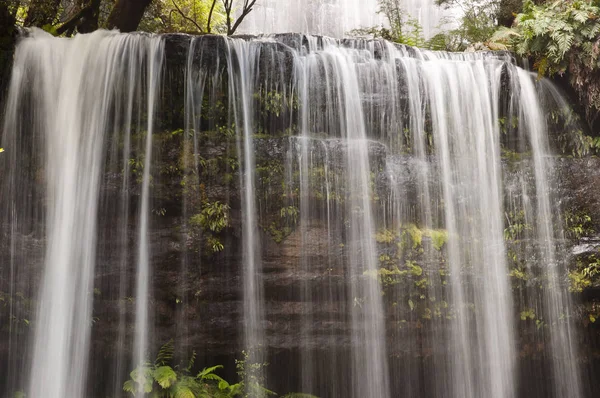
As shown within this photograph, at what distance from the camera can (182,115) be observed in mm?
7984

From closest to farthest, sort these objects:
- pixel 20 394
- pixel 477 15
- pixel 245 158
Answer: pixel 20 394 < pixel 245 158 < pixel 477 15

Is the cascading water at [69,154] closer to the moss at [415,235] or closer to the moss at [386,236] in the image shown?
the moss at [386,236]

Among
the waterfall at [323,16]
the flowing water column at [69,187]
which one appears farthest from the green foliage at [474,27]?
the flowing water column at [69,187]

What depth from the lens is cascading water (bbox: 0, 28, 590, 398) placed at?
7379 mm

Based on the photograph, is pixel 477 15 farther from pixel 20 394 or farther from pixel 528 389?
pixel 20 394

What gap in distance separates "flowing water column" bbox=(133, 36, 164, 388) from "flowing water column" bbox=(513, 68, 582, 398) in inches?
236

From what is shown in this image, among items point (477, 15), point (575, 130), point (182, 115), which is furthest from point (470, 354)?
point (477, 15)

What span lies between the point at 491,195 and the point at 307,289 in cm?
344

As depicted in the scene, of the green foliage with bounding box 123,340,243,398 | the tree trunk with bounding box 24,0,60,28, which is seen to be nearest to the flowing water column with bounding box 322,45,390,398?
the green foliage with bounding box 123,340,243,398

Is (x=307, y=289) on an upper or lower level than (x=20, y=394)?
upper

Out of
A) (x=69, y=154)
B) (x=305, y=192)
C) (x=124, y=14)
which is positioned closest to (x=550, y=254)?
(x=305, y=192)

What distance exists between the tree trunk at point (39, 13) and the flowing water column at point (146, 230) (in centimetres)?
297

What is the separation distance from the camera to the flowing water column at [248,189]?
301 inches

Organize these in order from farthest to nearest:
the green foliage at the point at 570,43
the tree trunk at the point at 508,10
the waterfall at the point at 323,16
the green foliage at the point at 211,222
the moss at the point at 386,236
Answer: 1. the waterfall at the point at 323,16
2. the tree trunk at the point at 508,10
3. the green foliage at the point at 570,43
4. the moss at the point at 386,236
5. the green foliage at the point at 211,222
